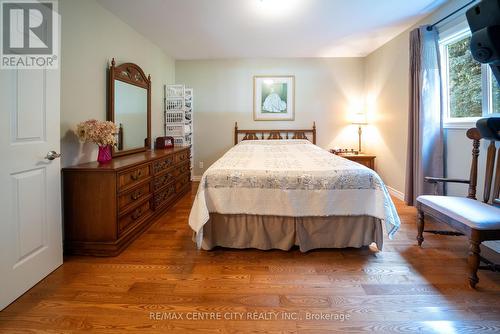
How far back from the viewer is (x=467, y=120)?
9.06 ft

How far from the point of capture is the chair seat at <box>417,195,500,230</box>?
1.70 meters

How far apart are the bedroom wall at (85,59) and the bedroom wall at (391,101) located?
3593mm

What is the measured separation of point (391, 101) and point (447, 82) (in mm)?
1086

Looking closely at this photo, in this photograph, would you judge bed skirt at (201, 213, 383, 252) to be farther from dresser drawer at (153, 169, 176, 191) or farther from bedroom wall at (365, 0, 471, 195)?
bedroom wall at (365, 0, 471, 195)

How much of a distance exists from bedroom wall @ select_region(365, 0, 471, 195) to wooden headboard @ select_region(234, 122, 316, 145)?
44.5 inches

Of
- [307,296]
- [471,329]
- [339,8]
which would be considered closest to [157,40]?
[339,8]

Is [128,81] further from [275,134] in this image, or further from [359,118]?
[359,118]

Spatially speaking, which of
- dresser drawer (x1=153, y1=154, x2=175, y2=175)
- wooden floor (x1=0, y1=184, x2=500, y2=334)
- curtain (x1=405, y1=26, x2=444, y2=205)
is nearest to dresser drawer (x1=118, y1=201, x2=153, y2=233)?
wooden floor (x1=0, y1=184, x2=500, y2=334)

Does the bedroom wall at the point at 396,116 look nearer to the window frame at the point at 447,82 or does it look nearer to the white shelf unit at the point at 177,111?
the window frame at the point at 447,82

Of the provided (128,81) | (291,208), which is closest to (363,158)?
(291,208)

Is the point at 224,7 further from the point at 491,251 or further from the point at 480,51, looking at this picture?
the point at 491,251

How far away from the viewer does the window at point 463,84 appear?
249 cm

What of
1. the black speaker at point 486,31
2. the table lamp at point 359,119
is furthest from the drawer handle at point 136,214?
the table lamp at point 359,119

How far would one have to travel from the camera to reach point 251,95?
5.18 meters
